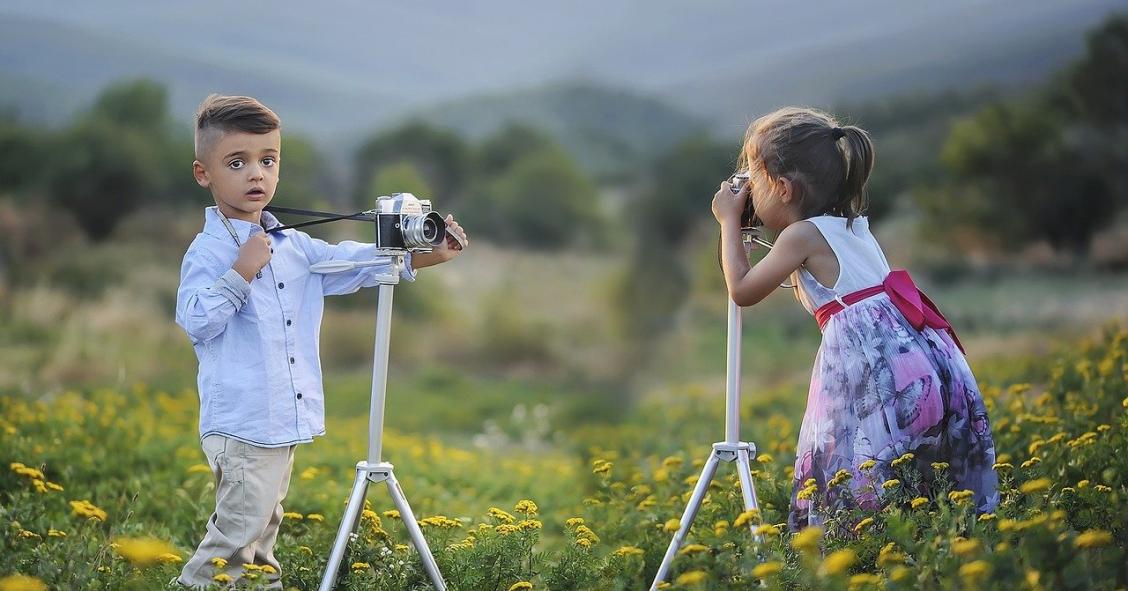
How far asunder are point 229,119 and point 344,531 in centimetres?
123

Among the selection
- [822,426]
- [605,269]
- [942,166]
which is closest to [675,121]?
[605,269]

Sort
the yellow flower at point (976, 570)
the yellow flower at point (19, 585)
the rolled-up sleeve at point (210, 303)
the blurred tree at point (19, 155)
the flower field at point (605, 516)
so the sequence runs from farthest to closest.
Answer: the blurred tree at point (19, 155), the rolled-up sleeve at point (210, 303), the flower field at point (605, 516), the yellow flower at point (19, 585), the yellow flower at point (976, 570)

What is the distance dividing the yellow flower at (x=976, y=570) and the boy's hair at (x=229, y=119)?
7.36ft

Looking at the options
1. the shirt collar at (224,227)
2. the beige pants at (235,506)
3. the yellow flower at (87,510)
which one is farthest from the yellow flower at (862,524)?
the yellow flower at (87,510)

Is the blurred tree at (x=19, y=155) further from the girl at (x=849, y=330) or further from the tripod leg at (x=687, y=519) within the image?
the tripod leg at (x=687, y=519)

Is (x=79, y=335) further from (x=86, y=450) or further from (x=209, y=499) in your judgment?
(x=209, y=499)

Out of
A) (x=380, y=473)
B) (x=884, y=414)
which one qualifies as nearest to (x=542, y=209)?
(x=884, y=414)

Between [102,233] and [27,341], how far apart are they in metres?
2.25

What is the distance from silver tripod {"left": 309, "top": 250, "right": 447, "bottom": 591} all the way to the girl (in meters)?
0.99

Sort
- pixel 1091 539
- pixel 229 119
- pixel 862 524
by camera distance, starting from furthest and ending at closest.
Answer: pixel 229 119, pixel 862 524, pixel 1091 539

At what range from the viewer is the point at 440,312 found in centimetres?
1169

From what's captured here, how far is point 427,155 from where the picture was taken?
511 inches

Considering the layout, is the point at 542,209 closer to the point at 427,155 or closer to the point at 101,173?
the point at 427,155

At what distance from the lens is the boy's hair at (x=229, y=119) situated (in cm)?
329
